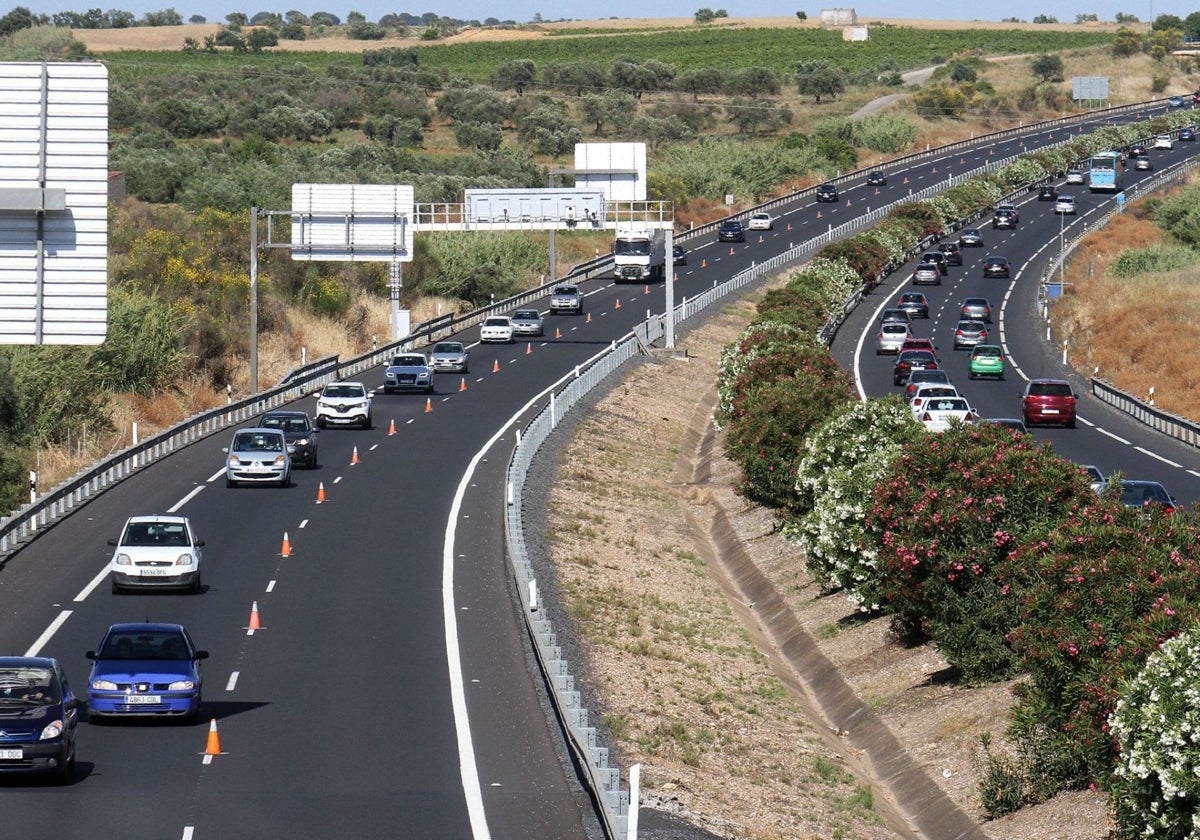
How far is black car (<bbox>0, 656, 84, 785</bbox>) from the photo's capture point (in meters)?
21.0

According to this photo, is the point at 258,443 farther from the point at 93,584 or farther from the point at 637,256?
the point at 637,256

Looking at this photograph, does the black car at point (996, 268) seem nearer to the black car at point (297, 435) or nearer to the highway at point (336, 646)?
the highway at point (336, 646)

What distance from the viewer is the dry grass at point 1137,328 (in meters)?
74.9

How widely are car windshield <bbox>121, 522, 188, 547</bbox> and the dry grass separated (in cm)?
4382

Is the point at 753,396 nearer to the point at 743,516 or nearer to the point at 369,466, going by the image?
the point at 743,516

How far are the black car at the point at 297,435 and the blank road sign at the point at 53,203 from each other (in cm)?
3130

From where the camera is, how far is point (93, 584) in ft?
113

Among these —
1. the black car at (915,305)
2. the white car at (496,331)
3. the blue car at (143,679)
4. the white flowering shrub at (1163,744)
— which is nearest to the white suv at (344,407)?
the white car at (496,331)

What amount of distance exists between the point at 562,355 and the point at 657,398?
8366 millimetres

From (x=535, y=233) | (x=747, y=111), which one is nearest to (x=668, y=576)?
(x=535, y=233)

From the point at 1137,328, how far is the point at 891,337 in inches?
528

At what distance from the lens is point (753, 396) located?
5066cm

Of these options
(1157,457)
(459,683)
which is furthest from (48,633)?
(1157,457)

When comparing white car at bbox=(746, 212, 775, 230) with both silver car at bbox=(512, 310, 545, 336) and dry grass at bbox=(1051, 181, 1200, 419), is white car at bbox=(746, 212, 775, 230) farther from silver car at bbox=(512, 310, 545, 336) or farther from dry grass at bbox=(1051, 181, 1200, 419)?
silver car at bbox=(512, 310, 545, 336)
